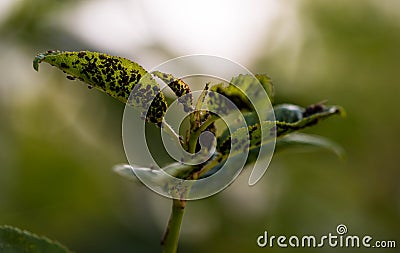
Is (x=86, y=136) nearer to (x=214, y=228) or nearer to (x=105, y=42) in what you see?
Result: (x=105, y=42)

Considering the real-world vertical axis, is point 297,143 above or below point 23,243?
above

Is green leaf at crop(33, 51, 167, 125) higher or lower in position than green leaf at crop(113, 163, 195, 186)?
higher

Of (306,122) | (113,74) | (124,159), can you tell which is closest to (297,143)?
(306,122)
